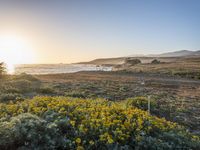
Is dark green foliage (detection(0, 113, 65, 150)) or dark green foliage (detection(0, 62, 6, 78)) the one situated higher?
dark green foliage (detection(0, 62, 6, 78))

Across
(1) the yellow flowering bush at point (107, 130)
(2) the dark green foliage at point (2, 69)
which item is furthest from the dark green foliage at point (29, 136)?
(2) the dark green foliage at point (2, 69)

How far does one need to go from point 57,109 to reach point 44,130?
0.92m

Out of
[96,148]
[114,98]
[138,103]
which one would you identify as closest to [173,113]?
[138,103]

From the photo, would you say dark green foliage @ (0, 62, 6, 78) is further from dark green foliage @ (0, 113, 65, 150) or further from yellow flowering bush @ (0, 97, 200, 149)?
dark green foliage @ (0, 113, 65, 150)

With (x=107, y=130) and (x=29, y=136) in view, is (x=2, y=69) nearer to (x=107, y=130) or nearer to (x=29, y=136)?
(x=29, y=136)

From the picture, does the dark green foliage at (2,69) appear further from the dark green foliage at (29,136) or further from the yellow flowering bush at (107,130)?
the dark green foliage at (29,136)

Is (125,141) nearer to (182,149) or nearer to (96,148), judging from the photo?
(96,148)

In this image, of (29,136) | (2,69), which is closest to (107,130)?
(29,136)

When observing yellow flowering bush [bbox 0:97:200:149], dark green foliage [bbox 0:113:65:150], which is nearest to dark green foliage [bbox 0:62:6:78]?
yellow flowering bush [bbox 0:97:200:149]

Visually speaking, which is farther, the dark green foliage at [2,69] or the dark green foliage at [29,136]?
the dark green foliage at [2,69]

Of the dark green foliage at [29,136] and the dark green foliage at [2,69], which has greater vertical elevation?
the dark green foliage at [2,69]

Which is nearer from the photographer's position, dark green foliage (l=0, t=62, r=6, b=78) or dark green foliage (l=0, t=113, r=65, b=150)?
dark green foliage (l=0, t=113, r=65, b=150)

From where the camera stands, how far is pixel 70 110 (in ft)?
16.5

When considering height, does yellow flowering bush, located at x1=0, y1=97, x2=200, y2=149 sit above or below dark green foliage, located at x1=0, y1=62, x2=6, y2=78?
below
